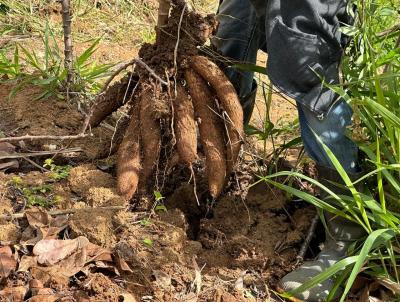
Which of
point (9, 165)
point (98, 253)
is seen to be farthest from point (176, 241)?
point (9, 165)

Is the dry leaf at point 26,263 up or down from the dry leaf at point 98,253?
down

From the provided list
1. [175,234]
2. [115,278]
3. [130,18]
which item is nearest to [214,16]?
[175,234]

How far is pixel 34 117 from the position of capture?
2.78m

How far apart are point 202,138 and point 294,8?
60cm

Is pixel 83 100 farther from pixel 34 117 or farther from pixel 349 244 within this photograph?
pixel 349 244

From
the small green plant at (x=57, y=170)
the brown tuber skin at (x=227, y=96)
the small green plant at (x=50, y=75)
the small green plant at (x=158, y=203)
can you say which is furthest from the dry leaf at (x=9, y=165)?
the brown tuber skin at (x=227, y=96)

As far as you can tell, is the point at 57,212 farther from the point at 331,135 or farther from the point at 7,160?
the point at 331,135

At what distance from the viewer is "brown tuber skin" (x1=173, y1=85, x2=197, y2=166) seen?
2.33 metres

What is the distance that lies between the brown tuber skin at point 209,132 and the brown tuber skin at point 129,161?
0.79 feet

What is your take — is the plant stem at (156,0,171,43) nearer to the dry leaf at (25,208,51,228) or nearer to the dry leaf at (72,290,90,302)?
the dry leaf at (25,208,51,228)

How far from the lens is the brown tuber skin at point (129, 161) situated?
2.35 metres

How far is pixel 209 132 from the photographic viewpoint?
2.38 meters

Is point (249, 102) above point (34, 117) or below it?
above

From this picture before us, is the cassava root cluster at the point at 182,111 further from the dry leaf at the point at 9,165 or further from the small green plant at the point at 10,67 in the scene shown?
the small green plant at the point at 10,67
